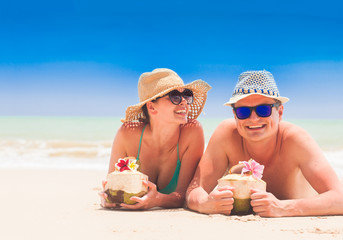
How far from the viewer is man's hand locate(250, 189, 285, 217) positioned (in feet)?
12.2

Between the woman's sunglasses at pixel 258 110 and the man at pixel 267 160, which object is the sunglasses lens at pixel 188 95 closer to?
the man at pixel 267 160

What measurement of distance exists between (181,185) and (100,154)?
1062 centimetres

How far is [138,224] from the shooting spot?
3559mm

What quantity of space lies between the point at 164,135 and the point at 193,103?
775 millimetres

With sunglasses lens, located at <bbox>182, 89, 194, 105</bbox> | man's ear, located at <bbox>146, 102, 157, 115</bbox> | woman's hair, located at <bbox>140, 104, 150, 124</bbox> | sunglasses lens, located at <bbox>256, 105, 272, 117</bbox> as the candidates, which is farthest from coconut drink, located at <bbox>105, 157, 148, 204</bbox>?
sunglasses lens, located at <bbox>256, 105, 272, 117</bbox>

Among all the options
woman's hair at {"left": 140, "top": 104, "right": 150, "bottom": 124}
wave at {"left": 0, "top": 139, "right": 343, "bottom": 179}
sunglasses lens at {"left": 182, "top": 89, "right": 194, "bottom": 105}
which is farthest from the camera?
wave at {"left": 0, "top": 139, "right": 343, "bottom": 179}

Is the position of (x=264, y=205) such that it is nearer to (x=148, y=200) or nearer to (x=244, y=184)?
(x=244, y=184)

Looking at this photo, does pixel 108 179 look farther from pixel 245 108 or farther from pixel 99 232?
pixel 245 108

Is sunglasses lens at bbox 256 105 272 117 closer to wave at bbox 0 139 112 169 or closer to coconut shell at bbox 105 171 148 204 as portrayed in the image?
coconut shell at bbox 105 171 148 204

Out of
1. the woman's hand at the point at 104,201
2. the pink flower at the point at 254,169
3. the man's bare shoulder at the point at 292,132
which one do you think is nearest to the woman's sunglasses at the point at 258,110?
the man's bare shoulder at the point at 292,132

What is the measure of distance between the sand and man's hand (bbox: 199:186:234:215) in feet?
0.33

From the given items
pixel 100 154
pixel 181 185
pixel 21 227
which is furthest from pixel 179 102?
pixel 100 154

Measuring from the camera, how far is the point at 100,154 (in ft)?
48.8

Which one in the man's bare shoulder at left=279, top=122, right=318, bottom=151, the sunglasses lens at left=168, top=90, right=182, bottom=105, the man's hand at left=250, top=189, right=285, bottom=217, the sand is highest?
the sunglasses lens at left=168, top=90, right=182, bottom=105
